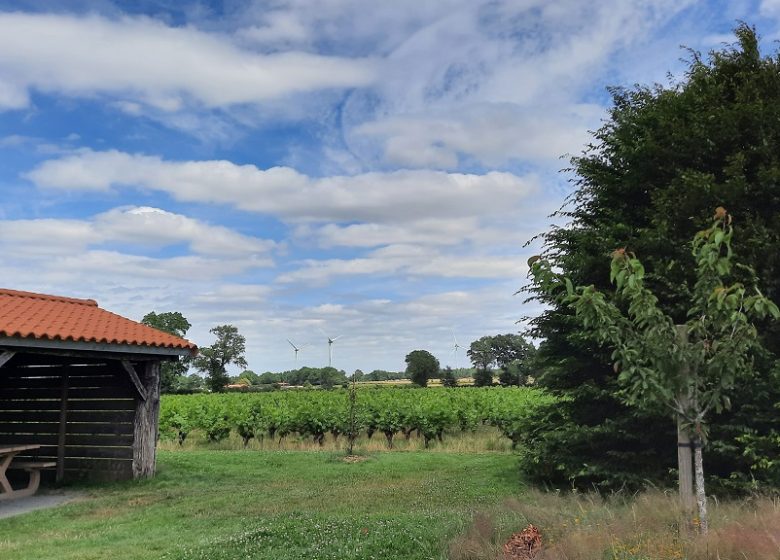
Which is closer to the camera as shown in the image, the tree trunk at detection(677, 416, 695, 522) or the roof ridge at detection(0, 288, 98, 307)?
the tree trunk at detection(677, 416, 695, 522)

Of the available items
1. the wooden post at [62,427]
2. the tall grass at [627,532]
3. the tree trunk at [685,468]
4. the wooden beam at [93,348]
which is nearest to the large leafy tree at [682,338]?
the tree trunk at [685,468]

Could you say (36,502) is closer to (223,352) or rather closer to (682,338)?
(682,338)

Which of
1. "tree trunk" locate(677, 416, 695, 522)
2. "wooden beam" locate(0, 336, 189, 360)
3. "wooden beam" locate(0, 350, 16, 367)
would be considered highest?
"wooden beam" locate(0, 336, 189, 360)

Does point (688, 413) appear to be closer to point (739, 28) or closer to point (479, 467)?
point (739, 28)

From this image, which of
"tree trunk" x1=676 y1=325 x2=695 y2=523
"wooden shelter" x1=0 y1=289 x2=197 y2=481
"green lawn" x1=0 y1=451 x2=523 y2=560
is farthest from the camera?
"wooden shelter" x1=0 y1=289 x2=197 y2=481

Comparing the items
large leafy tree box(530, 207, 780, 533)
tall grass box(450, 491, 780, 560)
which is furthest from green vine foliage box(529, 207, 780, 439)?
tall grass box(450, 491, 780, 560)

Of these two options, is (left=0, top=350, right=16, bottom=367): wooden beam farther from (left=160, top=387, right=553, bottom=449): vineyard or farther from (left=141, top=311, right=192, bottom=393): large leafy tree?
(left=141, top=311, right=192, bottom=393): large leafy tree

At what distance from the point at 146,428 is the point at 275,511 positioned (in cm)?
423

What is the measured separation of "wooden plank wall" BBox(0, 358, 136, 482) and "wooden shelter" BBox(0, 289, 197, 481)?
0.06 ft

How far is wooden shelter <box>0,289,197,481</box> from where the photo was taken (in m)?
11.8

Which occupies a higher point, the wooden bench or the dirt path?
the wooden bench

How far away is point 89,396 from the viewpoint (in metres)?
12.7

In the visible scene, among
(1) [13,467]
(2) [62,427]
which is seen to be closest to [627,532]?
(1) [13,467]

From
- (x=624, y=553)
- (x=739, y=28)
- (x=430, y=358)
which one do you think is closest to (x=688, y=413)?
(x=624, y=553)
